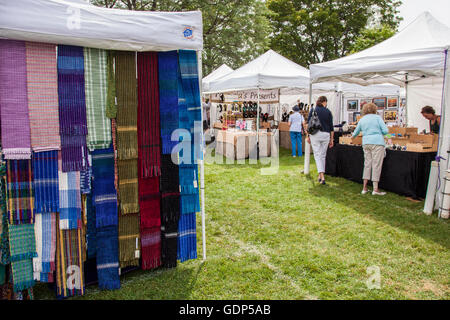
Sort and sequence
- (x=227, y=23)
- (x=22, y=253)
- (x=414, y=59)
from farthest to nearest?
(x=227, y=23) → (x=414, y=59) → (x=22, y=253)

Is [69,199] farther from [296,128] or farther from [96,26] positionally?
[296,128]

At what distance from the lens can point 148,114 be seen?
316 centimetres

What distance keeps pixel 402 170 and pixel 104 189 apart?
17.4ft

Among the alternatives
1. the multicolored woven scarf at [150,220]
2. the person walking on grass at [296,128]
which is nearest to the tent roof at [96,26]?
the multicolored woven scarf at [150,220]

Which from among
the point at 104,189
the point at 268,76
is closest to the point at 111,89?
the point at 104,189

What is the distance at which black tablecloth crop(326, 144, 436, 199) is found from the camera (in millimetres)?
5871

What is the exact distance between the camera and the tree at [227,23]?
49.8 ft

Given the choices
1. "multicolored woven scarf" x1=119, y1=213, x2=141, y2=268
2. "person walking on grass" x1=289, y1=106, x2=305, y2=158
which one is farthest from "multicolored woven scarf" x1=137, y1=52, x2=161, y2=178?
"person walking on grass" x1=289, y1=106, x2=305, y2=158

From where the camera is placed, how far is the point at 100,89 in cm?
295

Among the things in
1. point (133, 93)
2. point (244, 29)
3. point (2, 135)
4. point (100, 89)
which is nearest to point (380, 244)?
point (133, 93)

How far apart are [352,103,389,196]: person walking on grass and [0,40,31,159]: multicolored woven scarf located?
5367 millimetres

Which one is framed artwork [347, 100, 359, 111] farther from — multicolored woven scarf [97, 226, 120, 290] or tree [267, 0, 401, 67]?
multicolored woven scarf [97, 226, 120, 290]

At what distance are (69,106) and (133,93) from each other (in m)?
0.56

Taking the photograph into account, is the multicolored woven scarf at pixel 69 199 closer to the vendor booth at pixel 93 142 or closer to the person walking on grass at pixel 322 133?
the vendor booth at pixel 93 142
